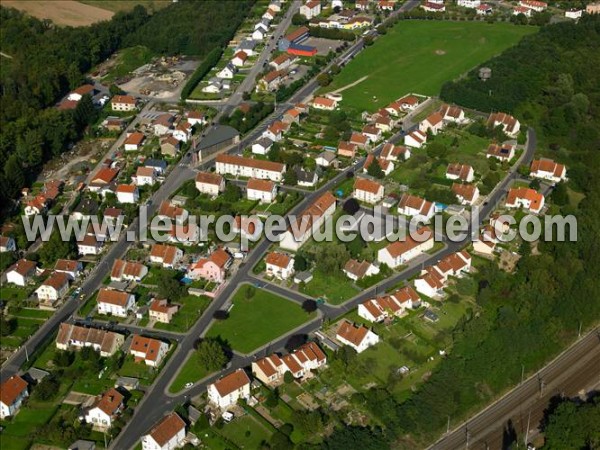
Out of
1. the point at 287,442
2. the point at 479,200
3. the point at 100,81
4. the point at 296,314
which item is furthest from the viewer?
the point at 100,81

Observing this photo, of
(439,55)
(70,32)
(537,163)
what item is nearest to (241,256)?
(537,163)

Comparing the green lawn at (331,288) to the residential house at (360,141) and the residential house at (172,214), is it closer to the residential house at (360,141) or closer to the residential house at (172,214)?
the residential house at (172,214)

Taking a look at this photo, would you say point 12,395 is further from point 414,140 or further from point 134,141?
point 414,140

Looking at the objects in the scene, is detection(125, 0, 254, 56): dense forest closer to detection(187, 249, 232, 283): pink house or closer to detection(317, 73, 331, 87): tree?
detection(317, 73, 331, 87): tree

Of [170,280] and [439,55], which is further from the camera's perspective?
[439,55]

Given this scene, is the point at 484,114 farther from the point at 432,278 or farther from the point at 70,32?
the point at 70,32

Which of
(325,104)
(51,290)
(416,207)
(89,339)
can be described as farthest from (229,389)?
(325,104)

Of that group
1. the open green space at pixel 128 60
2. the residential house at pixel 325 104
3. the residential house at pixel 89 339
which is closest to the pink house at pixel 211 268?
the residential house at pixel 89 339

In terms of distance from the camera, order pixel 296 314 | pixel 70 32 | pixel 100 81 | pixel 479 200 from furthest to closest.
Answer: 1. pixel 70 32
2. pixel 100 81
3. pixel 479 200
4. pixel 296 314
